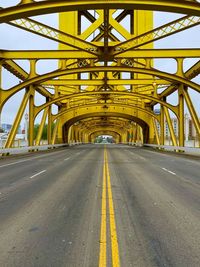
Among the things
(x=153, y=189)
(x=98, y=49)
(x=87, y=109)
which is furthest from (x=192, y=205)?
(x=87, y=109)

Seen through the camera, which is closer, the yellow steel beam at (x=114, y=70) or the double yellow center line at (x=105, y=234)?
the double yellow center line at (x=105, y=234)

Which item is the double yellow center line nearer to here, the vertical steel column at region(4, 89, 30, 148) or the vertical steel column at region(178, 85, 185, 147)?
the vertical steel column at region(4, 89, 30, 148)

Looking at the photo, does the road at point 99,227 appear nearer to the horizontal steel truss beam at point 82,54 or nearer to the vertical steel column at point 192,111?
the horizontal steel truss beam at point 82,54

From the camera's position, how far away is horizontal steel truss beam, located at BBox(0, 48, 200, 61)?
26.6m

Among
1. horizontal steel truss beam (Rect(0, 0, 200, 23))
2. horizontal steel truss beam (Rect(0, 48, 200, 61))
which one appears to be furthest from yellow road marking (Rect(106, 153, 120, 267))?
horizontal steel truss beam (Rect(0, 48, 200, 61))

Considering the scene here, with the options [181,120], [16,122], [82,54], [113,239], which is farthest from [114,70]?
[113,239]

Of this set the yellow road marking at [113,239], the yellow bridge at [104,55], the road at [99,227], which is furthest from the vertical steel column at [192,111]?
the yellow road marking at [113,239]

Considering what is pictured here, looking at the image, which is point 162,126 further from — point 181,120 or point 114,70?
point 114,70

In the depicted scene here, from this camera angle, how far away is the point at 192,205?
26.0 feet

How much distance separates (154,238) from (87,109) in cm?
5519

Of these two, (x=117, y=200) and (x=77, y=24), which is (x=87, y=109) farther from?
(x=117, y=200)

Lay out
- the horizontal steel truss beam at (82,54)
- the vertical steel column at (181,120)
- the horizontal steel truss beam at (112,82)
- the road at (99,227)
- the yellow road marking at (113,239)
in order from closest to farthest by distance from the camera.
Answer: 1. the yellow road marking at (113,239)
2. the road at (99,227)
3. the horizontal steel truss beam at (82,54)
4. the vertical steel column at (181,120)
5. the horizontal steel truss beam at (112,82)

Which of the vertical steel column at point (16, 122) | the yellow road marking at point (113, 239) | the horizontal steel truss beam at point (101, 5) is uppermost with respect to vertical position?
the horizontal steel truss beam at point (101, 5)

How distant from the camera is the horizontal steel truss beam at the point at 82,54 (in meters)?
26.6
